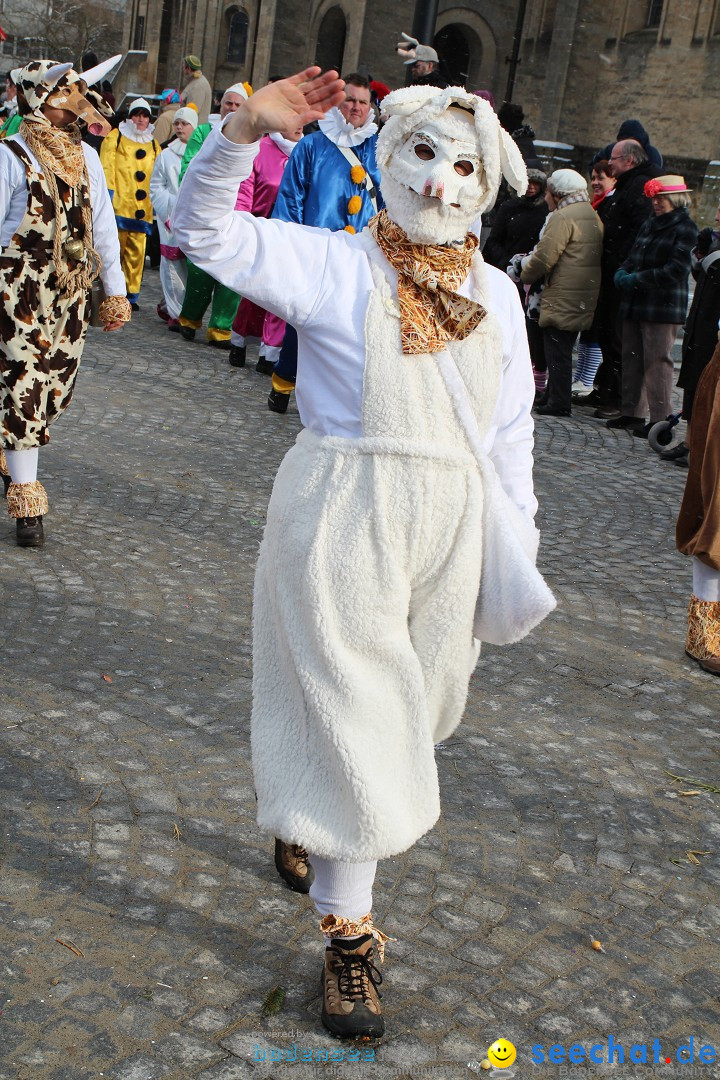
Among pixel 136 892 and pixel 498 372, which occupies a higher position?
pixel 498 372

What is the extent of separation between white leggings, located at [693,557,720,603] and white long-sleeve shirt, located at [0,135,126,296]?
3.16 m

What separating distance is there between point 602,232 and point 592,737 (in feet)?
24.2

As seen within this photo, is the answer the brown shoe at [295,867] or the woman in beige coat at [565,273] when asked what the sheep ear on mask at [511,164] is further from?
the woman in beige coat at [565,273]

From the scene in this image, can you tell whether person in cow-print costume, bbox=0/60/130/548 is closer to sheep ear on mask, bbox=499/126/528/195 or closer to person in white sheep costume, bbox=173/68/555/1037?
person in white sheep costume, bbox=173/68/555/1037

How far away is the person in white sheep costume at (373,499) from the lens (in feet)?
9.27

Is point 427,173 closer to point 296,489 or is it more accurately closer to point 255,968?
point 296,489

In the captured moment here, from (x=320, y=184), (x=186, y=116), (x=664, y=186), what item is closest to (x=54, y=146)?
(x=320, y=184)

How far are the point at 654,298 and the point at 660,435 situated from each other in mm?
1200

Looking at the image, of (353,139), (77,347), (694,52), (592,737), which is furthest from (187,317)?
(694,52)

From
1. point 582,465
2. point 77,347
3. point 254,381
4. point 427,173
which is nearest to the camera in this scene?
point 427,173

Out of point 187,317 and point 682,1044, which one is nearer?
point 682,1044

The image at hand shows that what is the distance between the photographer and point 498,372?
3004 millimetres

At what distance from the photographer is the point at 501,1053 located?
2.96 meters

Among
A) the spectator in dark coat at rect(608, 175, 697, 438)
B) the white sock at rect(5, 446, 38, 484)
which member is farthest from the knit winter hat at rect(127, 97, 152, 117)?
the white sock at rect(5, 446, 38, 484)
